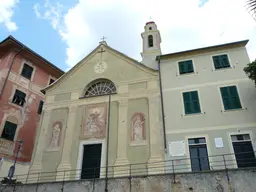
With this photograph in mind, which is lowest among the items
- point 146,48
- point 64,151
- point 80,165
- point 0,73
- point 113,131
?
point 80,165

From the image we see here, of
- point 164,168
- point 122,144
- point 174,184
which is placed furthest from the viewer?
point 122,144

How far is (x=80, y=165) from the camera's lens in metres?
15.5

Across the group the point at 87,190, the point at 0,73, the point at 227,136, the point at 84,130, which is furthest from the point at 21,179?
the point at 227,136

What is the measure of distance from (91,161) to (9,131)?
812cm

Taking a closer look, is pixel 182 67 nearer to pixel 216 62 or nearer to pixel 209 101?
pixel 216 62

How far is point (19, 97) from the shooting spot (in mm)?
20562

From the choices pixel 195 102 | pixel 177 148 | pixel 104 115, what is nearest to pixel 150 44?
pixel 195 102

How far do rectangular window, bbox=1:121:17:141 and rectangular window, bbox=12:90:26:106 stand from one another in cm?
203

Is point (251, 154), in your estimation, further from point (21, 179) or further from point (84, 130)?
point (21, 179)

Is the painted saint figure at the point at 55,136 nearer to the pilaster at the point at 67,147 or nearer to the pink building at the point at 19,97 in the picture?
the pilaster at the point at 67,147

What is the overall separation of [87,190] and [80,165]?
3.32 meters

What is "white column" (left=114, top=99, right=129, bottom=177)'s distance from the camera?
14336 mm

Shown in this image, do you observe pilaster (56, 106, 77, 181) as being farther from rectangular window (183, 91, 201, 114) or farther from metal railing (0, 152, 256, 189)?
rectangular window (183, 91, 201, 114)

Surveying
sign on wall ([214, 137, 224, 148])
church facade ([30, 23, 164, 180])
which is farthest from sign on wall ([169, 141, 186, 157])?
sign on wall ([214, 137, 224, 148])
